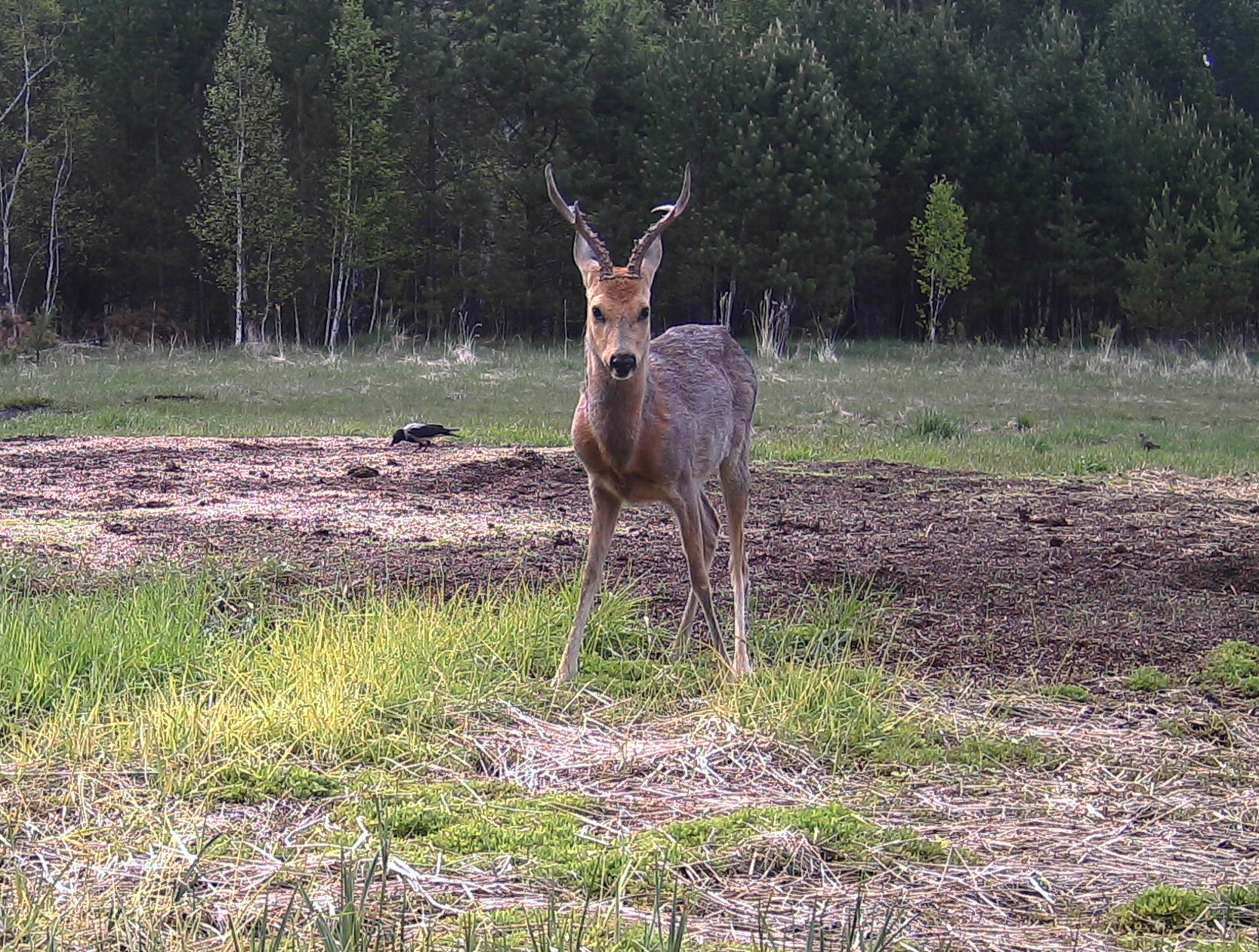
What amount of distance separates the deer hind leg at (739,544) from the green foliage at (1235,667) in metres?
1.76

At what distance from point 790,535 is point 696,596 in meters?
2.30

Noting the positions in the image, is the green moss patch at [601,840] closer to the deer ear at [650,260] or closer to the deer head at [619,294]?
the deer head at [619,294]

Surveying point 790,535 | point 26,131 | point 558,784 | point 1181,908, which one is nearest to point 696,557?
point 558,784

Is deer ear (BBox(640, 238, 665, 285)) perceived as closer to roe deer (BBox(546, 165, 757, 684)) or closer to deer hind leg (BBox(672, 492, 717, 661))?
roe deer (BBox(546, 165, 757, 684))

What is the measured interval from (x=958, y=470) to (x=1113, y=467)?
132 cm

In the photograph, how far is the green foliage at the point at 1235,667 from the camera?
516 centimetres

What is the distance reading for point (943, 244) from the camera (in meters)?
33.9

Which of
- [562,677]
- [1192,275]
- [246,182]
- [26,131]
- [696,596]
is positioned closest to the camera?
[562,677]

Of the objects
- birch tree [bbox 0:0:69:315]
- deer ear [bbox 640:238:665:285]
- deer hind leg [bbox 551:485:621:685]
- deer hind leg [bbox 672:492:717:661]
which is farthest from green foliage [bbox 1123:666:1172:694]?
birch tree [bbox 0:0:69:315]

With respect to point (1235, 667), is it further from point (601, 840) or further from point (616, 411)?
point (601, 840)

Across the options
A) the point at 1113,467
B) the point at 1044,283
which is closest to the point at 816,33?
the point at 1044,283

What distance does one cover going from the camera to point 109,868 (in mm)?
3318

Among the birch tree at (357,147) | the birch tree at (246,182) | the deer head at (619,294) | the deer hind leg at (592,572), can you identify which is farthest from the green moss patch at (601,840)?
the birch tree at (357,147)

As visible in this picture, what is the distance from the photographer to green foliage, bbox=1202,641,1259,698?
5.16 meters
